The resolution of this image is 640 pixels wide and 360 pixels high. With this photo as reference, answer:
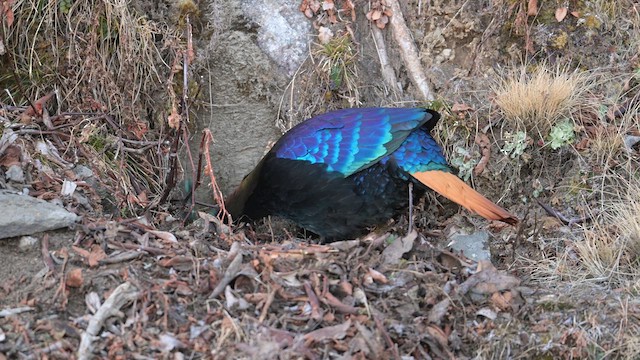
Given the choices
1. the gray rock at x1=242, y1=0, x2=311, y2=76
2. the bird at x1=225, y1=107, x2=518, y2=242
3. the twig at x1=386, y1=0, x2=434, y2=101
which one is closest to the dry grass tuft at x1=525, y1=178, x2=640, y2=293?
the bird at x1=225, y1=107, x2=518, y2=242

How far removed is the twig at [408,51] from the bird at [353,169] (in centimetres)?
50

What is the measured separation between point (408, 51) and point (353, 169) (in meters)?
1.07

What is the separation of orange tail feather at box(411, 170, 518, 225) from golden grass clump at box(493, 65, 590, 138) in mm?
590

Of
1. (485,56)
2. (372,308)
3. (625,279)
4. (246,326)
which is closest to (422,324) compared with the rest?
(372,308)

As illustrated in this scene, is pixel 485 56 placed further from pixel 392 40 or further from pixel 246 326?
pixel 246 326

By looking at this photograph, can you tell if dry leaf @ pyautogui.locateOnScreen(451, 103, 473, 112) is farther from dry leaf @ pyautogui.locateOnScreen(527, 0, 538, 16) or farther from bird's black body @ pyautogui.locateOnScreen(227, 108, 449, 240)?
dry leaf @ pyautogui.locateOnScreen(527, 0, 538, 16)

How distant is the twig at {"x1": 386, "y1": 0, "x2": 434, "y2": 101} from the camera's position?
468cm

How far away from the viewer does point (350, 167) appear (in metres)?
4.02

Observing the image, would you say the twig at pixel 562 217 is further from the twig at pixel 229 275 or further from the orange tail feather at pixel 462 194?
the twig at pixel 229 275

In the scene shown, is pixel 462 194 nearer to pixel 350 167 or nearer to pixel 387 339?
pixel 350 167

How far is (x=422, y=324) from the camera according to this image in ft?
9.86

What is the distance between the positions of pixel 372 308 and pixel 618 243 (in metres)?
1.33

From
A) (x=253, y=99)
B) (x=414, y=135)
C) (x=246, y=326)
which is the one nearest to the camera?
(x=246, y=326)

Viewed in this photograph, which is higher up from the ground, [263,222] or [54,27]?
[54,27]
